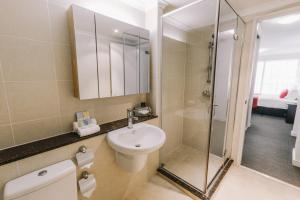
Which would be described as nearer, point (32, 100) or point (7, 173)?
point (7, 173)

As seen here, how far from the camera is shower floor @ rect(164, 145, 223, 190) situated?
1790 millimetres

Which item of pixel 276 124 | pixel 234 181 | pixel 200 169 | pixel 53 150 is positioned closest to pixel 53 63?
pixel 53 150

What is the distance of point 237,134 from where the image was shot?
2.13 metres

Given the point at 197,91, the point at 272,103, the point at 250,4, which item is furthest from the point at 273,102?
the point at 250,4

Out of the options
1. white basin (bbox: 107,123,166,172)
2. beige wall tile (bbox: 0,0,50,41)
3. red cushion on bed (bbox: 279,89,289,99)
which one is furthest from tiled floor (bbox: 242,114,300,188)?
beige wall tile (bbox: 0,0,50,41)

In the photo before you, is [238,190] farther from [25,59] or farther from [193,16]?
[25,59]

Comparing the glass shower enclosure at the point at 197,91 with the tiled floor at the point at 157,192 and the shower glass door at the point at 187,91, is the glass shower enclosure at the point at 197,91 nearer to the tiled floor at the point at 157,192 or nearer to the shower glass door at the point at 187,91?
the shower glass door at the point at 187,91

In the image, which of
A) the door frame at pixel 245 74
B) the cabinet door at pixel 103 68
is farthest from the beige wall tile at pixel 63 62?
the door frame at pixel 245 74

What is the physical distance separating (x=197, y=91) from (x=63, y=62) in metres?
1.85

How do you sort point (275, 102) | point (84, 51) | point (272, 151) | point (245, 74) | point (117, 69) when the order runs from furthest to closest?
point (275, 102)
point (272, 151)
point (245, 74)
point (117, 69)
point (84, 51)

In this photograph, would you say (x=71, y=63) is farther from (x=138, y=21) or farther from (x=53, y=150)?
(x=138, y=21)

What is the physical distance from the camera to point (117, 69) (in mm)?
1442

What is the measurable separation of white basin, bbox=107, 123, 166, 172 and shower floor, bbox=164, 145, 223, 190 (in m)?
0.80

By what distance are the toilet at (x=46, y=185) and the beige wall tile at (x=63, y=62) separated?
71 cm
